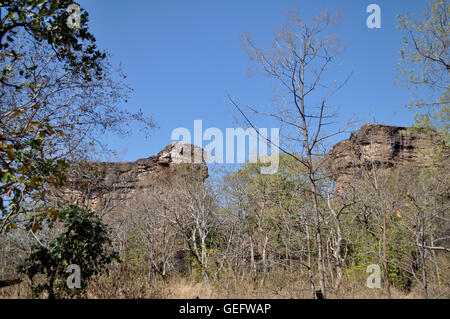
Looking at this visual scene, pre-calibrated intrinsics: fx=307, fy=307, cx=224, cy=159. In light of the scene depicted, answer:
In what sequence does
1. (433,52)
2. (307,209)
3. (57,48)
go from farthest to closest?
(307,209) < (433,52) < (57,48)

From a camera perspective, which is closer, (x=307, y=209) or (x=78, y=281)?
(x=78, y=281)

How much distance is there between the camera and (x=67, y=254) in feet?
18.9

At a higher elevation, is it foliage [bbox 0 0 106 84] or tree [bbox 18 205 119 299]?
foliage [bbox 0 0 106 84]

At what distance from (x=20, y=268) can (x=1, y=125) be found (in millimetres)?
Answer: 2966

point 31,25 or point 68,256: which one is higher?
point 31,25

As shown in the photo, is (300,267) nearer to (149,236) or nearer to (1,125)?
(149,236)

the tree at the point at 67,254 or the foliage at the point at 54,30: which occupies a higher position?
the foliage at the point at 54,30

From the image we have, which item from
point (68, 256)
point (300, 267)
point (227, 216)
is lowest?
point (300, 267)

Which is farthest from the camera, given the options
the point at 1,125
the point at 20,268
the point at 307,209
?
the point at 307,209

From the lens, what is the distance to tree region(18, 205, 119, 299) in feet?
18.4

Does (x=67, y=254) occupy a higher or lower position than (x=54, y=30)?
lower

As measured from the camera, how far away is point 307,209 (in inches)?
375

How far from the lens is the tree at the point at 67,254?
5.62 m
